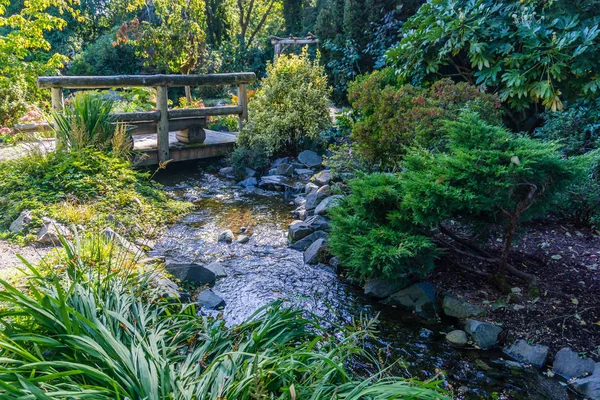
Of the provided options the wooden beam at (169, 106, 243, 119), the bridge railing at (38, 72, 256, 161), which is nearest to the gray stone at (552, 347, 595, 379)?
the bridge railing at (38, 72, 256, 161)

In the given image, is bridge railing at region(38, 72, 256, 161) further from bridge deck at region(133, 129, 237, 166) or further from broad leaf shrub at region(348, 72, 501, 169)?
broad leaf shrub at region(348, 72, 501, 169)

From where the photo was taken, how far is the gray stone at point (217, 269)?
15.2 feet

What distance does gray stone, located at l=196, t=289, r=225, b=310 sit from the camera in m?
3.98

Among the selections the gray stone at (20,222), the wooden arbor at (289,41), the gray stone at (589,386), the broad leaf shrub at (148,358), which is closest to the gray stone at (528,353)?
the gray stone at (589,386)

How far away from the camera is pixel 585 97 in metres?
5.84

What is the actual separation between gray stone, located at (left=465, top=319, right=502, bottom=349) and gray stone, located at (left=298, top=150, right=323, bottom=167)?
5248 millimetres

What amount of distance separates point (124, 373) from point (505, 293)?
3314 mm

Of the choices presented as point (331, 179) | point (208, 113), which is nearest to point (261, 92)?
point (208, 113)

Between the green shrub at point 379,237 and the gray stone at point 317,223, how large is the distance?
1052mm

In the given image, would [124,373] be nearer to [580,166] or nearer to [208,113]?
[580,166]

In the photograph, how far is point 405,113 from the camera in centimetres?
569

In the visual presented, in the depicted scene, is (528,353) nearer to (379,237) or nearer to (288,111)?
(379,237)

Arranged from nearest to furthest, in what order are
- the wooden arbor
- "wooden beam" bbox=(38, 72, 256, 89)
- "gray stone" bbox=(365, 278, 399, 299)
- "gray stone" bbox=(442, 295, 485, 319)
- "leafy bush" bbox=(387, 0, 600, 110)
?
"gray stone" bbox=(442, 295, 485, 319) → "gray stone" bbox=(365, 278, 399, 299) → "leafy bush" bbox=(387, 0, 600, 110) → "wooden beam" bbox=(38, 72, 256, 89) → the wooden arbor

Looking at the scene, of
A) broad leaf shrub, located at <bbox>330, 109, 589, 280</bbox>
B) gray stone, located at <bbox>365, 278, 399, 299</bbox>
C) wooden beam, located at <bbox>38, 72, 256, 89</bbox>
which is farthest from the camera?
wooden beam, located at <bbox>38, 72, 256, 89</bbox>
